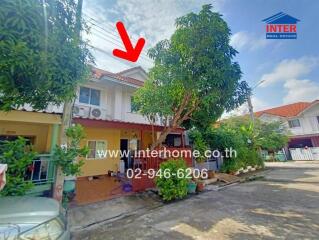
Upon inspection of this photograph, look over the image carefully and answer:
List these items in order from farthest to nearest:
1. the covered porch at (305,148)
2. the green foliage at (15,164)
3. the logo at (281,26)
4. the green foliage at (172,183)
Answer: the covered porch at (305,148), the logo at (281,26), the green foliage at (172,183), the green foliage at (15,164)

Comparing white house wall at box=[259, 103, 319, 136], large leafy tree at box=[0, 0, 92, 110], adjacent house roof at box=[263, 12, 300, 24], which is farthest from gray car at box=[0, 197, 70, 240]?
white house wall at box=[259, 103, 319, 136]

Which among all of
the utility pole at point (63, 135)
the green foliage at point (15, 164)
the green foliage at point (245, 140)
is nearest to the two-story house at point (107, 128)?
the green foliage at point (245, 140)

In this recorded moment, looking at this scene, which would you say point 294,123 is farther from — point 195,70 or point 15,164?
point 15,164

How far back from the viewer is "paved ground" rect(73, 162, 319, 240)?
4.61m

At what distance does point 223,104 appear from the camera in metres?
8.71

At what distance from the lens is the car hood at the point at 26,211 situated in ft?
8.05

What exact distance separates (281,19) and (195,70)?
23.7ft

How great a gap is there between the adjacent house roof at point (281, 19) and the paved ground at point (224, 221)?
9.01 metres

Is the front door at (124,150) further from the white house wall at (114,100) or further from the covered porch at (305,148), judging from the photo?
the covered porch at (305,148)

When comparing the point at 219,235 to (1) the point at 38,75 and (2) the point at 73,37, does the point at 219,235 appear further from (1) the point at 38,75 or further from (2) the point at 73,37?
(2) the point at 73,37

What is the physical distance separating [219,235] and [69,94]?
4896 millimetres

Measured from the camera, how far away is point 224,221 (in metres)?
5.43

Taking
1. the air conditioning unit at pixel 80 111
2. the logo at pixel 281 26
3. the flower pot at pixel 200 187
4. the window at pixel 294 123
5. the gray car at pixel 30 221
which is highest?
the logo at pixel 281 26

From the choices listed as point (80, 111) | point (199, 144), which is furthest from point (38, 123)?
point (199, 144)
